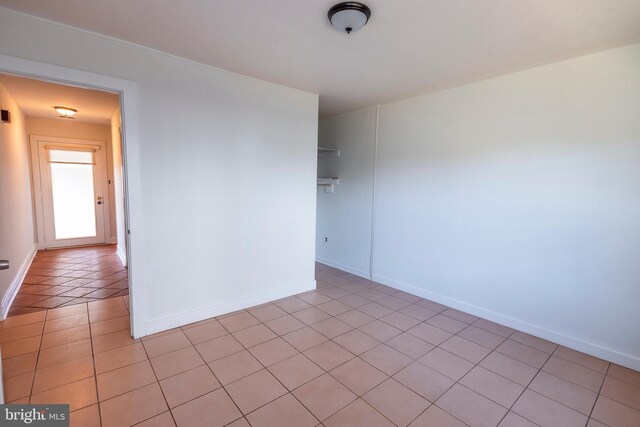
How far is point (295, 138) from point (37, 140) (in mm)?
5383

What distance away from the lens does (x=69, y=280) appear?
159 inches

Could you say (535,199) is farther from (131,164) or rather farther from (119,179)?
(119,179)

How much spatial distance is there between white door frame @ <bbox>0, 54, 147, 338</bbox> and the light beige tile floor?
1.19ft

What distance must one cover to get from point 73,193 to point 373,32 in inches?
265

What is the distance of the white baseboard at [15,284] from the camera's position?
9.96 ft

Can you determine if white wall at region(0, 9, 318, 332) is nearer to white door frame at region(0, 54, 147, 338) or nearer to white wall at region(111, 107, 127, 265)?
white door frame at region(0, 54, 147, 338)

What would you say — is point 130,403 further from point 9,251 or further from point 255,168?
point 9,251

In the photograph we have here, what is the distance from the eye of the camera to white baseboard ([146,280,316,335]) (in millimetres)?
2720

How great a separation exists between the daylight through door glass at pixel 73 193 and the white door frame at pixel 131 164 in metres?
4.87

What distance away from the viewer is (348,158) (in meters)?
4.56

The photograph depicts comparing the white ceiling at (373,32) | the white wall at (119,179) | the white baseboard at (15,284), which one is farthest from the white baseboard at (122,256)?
the white ceiling at (373,32)

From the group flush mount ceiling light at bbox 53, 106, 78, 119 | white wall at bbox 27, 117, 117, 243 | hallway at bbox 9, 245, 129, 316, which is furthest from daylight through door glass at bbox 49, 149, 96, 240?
flush mount ceiling light at bbox 53, 106, 78, 119

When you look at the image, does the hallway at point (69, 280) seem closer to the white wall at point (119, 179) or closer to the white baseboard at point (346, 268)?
the white wall at point (119, 179)

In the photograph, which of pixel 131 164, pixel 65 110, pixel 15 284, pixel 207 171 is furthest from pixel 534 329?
pixel 65 110
